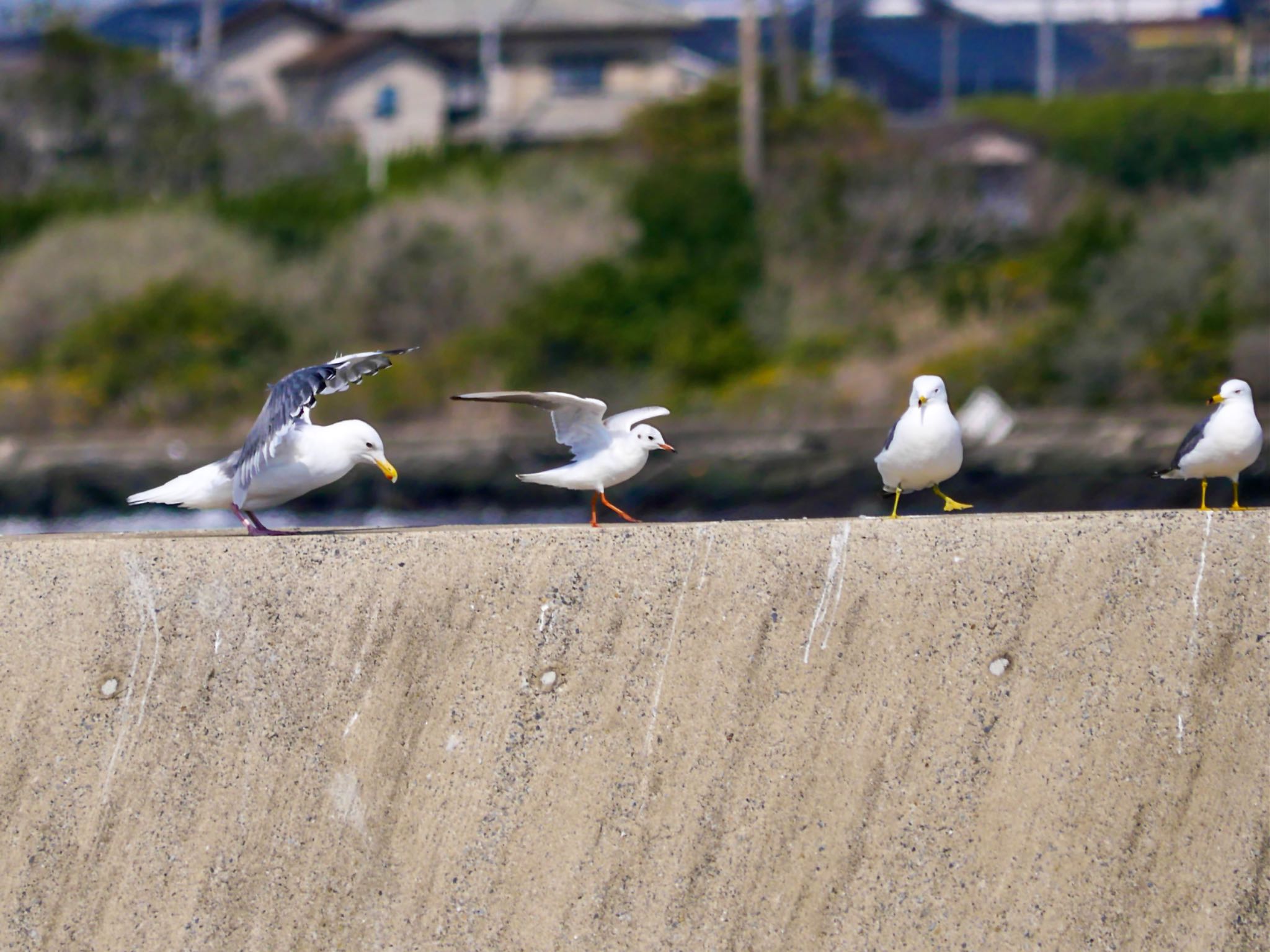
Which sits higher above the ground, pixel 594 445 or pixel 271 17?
pixel 271 17

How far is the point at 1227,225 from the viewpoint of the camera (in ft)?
87.4

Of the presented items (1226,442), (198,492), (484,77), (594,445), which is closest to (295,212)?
(484,77)

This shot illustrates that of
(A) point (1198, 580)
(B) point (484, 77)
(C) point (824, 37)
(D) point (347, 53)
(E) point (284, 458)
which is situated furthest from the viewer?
(C) point (824, 37)

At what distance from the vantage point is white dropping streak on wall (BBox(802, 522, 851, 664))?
420cm

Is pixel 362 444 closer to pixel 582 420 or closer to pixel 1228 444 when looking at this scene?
pixel 582 420

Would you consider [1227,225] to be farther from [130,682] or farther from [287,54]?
[287,54]

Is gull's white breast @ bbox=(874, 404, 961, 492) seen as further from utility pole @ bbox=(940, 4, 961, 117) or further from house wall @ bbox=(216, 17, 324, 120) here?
utility pole @ bbox=(940, 4, 961, 117)

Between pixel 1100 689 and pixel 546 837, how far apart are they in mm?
1471

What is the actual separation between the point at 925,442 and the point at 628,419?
1347 mm

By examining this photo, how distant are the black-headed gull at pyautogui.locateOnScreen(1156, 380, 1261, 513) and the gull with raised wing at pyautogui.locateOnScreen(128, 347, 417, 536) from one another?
2673 millimetres

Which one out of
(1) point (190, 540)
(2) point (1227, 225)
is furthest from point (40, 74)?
(1) point (190, 540)

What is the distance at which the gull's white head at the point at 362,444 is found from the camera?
208 inches

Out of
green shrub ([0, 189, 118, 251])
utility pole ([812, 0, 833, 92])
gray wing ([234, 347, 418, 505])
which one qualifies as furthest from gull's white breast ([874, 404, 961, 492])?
utility pole ([812, 0, 833, 92])

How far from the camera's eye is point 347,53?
51906mm
